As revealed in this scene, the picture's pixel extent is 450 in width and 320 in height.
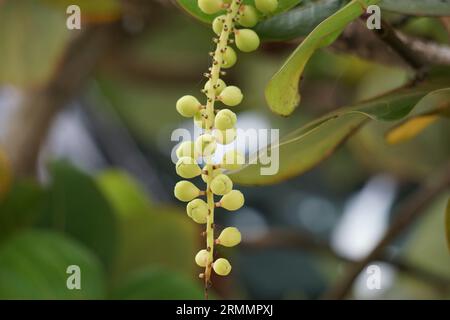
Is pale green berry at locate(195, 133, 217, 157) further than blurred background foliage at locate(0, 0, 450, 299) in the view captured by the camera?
No

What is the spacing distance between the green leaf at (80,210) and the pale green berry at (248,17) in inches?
18.1

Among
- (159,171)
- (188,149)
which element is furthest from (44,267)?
A: (159,171)

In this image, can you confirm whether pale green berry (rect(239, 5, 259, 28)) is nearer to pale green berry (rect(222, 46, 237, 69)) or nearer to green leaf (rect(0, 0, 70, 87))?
pale green berry (rect(222, 46, 237, 69))

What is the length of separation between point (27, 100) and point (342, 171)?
0.53 m

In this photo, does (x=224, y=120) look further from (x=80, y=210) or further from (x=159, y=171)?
(x=159, y=171)

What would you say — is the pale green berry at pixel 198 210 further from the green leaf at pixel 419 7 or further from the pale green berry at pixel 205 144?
the green leaf at pixel 419 7

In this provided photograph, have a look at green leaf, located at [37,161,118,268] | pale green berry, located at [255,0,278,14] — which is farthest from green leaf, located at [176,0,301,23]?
green leaf, located at [37,161,118,268]

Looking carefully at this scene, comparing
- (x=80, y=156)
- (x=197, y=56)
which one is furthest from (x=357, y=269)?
(x=80, y=156)

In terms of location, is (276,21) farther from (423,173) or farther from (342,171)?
(342,171)

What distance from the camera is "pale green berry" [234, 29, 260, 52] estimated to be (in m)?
0.45

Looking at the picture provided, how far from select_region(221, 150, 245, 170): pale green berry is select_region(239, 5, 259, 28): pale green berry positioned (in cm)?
7

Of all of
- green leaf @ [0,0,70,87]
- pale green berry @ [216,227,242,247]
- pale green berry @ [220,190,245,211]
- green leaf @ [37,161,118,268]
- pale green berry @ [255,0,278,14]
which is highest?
green leaf @ [0,0,70,87]

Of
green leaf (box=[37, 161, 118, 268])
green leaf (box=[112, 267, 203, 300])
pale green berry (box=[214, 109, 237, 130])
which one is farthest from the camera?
green leaf (box=[37, 161, 118, 268])

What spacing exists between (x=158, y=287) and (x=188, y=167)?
0.35 meters
